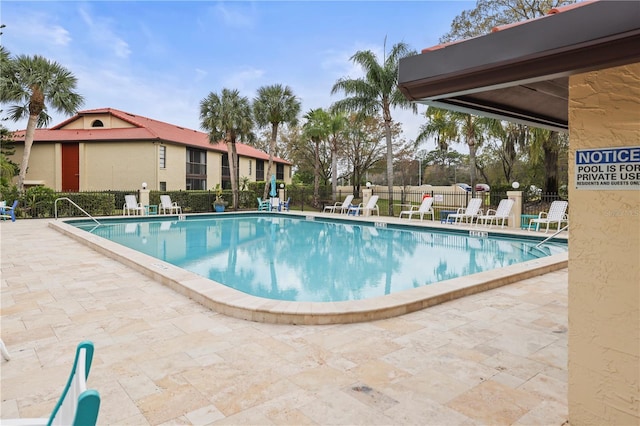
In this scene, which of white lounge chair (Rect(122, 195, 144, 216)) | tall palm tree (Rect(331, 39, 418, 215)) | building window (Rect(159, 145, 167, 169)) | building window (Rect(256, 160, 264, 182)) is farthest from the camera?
building window (Rect(256, 160, 264, 182))

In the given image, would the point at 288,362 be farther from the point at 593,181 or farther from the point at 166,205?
the point at 166,205

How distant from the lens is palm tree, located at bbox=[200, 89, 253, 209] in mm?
21906

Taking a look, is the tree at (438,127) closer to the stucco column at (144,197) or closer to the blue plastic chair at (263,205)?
the blue plastic chair at (263,205)

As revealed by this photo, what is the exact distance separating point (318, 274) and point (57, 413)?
6.50m

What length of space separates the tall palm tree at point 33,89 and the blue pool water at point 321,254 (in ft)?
23.8

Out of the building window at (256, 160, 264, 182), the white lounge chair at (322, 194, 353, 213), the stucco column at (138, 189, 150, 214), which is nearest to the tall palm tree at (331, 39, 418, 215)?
the white lounge chair at (322, 194, 353, 213)

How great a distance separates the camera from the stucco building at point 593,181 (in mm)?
1885

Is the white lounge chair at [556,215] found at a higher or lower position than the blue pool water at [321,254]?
higher

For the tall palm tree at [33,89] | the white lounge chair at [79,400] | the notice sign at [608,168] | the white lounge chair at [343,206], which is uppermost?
the tall palm tree at [33,89]

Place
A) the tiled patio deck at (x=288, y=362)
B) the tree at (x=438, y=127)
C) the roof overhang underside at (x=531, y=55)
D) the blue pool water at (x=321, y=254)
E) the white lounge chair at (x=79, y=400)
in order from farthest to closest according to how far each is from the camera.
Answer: the tree at (x=438, y=127)
the blue pool water at (x=321, y=254)
the tiled patio deck at (x=288, y=362)
the roof overhang underside at (x=531, y=55)
the white lounge chair at (x=79, y=400)

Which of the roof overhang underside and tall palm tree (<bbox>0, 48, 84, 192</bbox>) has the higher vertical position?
tall palm tree (<bbox>0, 48, 84, 192</bbox>)

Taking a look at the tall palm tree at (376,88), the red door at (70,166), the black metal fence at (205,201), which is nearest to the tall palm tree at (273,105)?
the black metal fence at (205,201)

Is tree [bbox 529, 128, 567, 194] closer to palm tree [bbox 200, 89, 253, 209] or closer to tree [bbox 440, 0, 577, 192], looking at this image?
tree [bbox 440, 0, 577, 192]

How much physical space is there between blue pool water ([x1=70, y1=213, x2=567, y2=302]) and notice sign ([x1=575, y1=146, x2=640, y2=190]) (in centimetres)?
447
